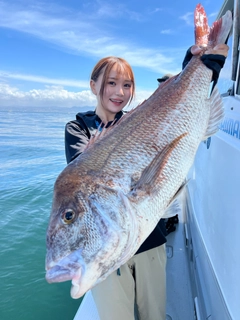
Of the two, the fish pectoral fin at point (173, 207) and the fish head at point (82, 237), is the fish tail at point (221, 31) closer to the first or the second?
the fish pectoral fin at point (173, 207)

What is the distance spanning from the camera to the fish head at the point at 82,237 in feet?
3.79

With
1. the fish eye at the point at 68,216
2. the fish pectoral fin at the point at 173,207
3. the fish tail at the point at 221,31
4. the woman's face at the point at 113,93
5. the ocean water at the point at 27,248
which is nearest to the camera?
the fish eye at the point at 68,216

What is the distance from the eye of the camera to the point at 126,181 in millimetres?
1381

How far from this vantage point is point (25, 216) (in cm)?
638

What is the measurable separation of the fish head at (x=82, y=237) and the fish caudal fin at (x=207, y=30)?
1.42 m

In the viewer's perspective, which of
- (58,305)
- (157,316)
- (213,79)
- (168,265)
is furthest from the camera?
(58,305)

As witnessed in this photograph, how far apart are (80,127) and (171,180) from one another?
858 millimetres

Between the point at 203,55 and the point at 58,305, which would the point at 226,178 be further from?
the point at 58,305

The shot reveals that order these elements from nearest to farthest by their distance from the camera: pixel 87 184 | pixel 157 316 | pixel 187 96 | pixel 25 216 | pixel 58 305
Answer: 1. pixel 87 184
2. pixel 187 96
3. pixel 157 316
4. pixel 58 305
5. pixel 25 216

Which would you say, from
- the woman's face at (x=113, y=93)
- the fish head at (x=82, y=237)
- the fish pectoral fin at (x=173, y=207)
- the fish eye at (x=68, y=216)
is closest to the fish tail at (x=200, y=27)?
the woman's face at (x=113, y=93)

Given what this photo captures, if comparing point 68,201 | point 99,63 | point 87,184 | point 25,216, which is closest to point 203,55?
point 99,63

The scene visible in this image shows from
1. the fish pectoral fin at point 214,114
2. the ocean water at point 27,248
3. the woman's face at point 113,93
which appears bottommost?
the ocean water at point 27,248

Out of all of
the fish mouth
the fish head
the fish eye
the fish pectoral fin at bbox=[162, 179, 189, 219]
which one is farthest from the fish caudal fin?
the fish mouth

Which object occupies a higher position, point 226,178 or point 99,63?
point 99,63
